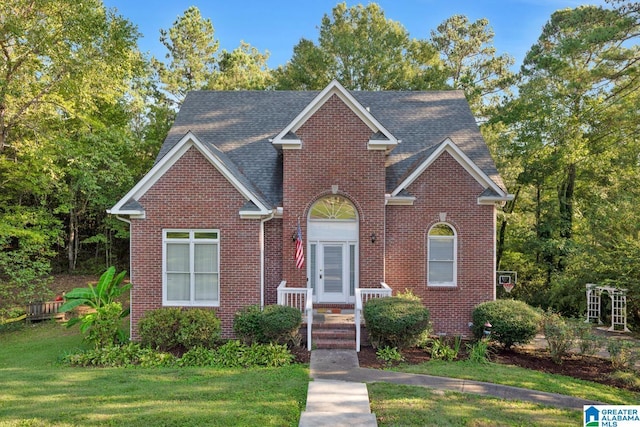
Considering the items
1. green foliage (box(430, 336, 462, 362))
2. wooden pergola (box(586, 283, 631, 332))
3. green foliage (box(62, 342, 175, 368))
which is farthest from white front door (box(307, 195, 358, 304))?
wooden pergola (box(586, 283, 631, 332))

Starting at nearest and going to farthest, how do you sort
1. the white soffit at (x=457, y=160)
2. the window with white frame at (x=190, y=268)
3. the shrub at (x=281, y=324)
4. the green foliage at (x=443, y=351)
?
the green foliage at (x=443, y=351) → the shrub at (x=281, y=324) → the window with white frame at (x=190, y=268) → the white soffit at (x=457, y=160)

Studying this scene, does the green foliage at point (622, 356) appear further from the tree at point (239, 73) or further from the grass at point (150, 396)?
the tree at point (239, 73)

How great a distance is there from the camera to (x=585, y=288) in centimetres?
1577

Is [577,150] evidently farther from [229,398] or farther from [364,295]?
[229,398]

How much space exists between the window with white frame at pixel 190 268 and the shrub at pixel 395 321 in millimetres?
4443

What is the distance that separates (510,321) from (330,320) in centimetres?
480

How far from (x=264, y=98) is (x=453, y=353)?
1230 cm

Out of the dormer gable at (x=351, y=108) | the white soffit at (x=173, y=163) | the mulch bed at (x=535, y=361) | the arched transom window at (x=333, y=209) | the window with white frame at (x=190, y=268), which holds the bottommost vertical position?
the mulch bed at (x=535, y=361)

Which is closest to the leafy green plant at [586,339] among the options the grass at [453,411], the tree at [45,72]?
the grass at [453,411]

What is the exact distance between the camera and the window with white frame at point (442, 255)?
13141mm

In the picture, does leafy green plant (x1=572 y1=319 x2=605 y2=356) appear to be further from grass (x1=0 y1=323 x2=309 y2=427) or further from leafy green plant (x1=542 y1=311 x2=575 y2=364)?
grass (x1=0 y1=323 x2=309 y2=427)

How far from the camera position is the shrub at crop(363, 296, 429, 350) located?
33.7 ft

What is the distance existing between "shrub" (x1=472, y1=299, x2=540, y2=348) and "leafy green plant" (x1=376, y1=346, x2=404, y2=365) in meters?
2.85

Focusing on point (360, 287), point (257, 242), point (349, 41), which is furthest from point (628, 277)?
point (349, 41)
